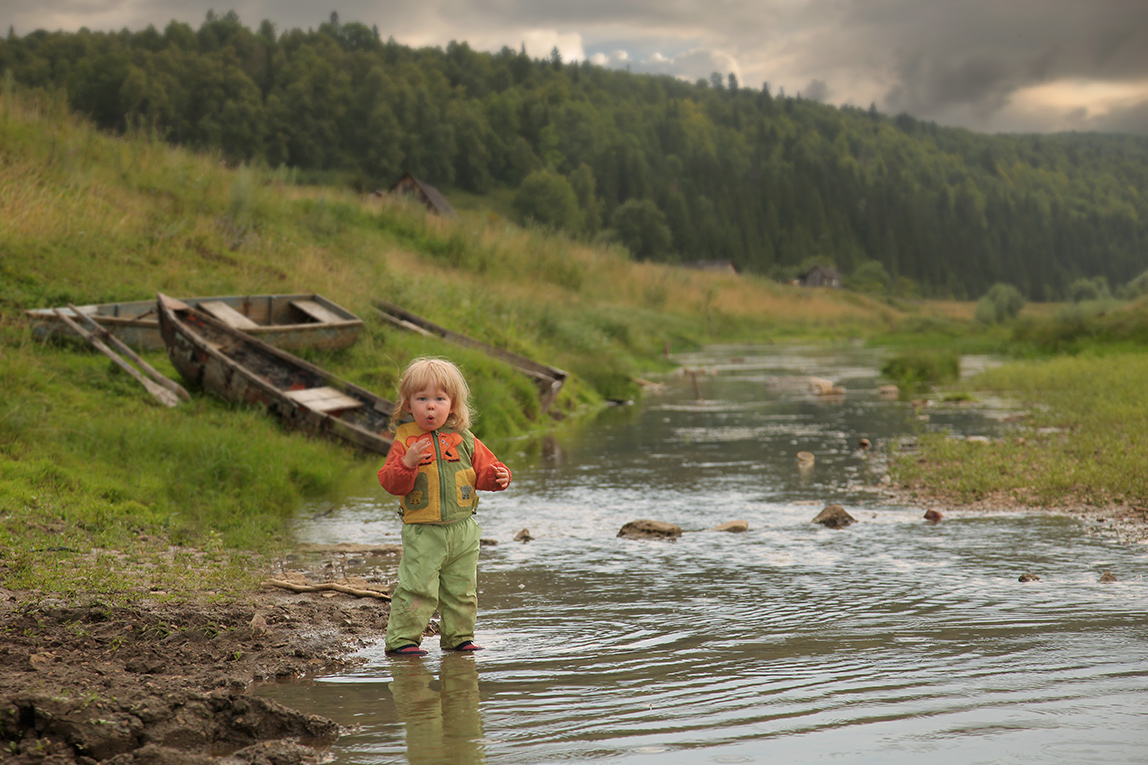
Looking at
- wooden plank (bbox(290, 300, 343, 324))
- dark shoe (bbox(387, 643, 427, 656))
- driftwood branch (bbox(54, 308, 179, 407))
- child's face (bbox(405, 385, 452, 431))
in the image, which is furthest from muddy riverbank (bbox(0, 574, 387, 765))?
wooden plank (bbox(290, 300, 343, 324))

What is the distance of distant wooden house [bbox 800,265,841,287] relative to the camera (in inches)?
4729

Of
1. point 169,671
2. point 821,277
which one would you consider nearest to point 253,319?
point 169,671

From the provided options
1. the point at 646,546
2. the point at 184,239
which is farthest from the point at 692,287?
the point at 646,546

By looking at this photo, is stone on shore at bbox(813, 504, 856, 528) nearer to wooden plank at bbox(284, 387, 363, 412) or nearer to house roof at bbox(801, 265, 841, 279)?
wooden plank at bbox(284, 387, 363, 412)

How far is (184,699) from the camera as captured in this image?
10.7ft

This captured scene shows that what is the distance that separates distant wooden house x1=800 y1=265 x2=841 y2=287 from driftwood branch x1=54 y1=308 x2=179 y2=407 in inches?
4528

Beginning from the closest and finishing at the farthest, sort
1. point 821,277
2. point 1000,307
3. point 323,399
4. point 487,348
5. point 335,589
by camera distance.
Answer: point 335,589, point 323,399, point 487,348, point 1000,307, point 821,277

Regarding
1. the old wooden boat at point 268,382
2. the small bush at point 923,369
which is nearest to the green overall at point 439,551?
the old wooden boat at point 268,382

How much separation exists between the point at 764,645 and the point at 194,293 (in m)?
11.7

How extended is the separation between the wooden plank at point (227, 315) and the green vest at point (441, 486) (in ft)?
27.3

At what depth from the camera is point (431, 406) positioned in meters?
4.41

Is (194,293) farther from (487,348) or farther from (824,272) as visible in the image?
(824,272)

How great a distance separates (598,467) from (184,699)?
7436 millimetres

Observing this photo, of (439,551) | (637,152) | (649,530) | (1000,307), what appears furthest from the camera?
(637,152)
